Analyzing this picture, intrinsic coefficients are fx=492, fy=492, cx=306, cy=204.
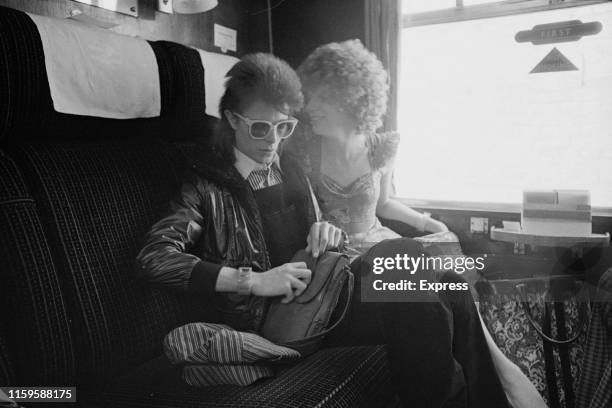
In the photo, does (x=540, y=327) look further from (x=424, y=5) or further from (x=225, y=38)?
(x=225, y=38)

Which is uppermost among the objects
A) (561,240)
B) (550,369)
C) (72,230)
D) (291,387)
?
(72,230)

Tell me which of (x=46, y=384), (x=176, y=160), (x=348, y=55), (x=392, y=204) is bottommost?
(x=46, y=384)

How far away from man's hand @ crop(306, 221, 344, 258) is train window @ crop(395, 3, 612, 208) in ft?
2.82

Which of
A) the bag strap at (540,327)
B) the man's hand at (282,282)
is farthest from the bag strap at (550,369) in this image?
the man's hand at (282,282)

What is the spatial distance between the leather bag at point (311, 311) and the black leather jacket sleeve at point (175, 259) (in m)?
0.15

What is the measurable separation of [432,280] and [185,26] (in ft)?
4.07

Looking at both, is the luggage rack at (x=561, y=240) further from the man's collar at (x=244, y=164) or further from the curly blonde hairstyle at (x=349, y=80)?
the man's collar at (x=244, y=164)

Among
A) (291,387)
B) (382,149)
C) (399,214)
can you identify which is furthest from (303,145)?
(291,387)

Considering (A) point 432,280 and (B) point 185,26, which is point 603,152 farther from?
(B) point 185,26

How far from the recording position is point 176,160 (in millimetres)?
1213

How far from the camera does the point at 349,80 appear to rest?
146cm

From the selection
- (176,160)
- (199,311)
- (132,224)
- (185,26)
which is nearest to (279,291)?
(199,311)

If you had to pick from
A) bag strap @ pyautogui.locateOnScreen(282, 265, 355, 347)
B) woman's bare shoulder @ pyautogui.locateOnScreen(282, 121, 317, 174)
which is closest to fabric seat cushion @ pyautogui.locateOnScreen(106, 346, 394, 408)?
bag strap @ pyautogui.locateOnScreen(282, 265, 355, 347)

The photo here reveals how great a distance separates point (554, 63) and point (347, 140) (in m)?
0.80
